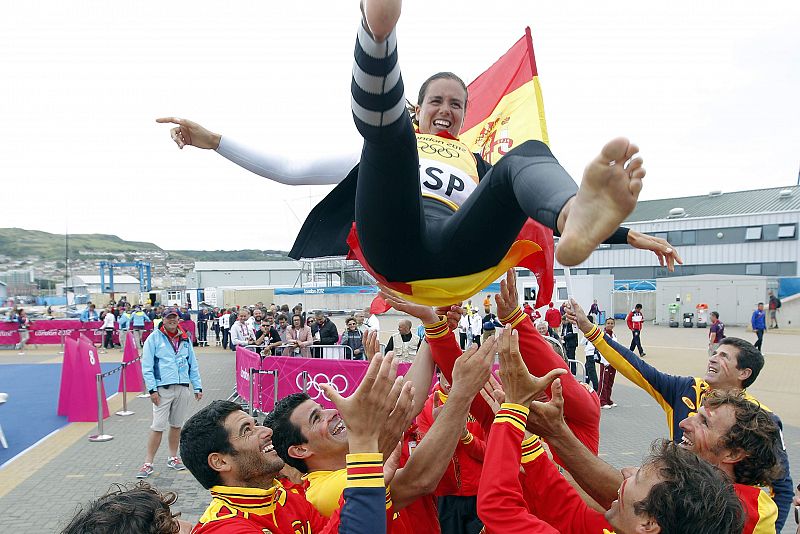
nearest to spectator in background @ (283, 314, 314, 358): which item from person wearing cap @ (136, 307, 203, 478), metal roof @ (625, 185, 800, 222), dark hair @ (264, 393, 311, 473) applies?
person wearing cap @ (136, 307, 203, 478)

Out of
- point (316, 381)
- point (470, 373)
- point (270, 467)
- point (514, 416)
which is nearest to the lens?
point (514, 416)

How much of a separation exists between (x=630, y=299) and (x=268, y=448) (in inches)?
1145

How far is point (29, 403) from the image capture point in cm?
1015

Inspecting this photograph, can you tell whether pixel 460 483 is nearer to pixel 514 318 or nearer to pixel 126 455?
pixel 514 318

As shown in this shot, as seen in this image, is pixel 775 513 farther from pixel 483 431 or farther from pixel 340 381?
pixel 340 381

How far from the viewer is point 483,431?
11.2 feet

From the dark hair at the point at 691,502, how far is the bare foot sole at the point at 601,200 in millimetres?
865

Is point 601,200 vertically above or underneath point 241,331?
above

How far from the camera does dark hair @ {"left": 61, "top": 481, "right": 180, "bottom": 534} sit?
1542 millimetres

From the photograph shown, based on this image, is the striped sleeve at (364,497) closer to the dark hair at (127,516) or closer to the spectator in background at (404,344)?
the dark hair at (127,516)

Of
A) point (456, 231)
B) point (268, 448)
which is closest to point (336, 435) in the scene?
point (268, 448)

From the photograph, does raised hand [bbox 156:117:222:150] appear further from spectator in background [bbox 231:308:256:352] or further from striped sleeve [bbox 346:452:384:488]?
spectator in background [bbox 231:308:256:352]

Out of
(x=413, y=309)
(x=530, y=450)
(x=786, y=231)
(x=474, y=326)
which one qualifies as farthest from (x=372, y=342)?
(x=786, y=231)

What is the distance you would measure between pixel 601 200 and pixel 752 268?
3437cm
